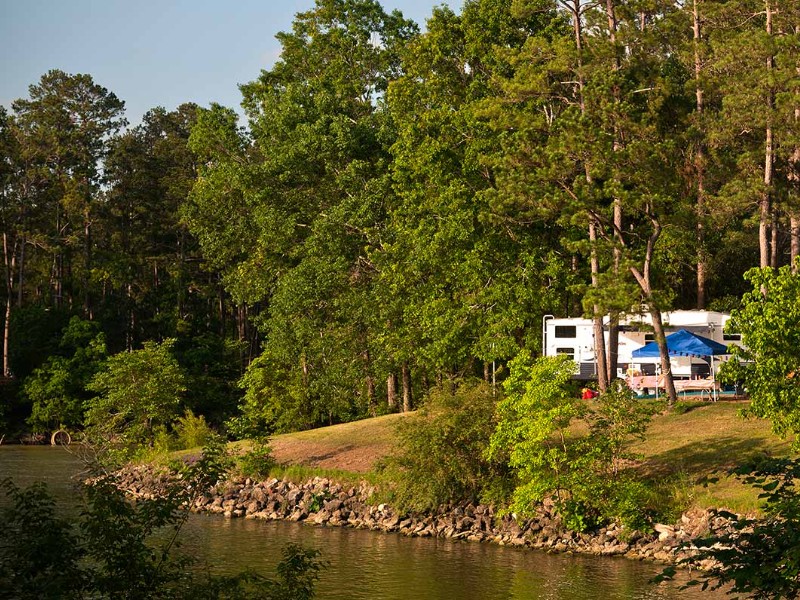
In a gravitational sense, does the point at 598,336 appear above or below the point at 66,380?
above

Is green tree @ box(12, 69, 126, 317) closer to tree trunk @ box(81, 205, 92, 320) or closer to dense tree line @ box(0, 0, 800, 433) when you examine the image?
tree trunk @ box(81, 205, 92, 320)

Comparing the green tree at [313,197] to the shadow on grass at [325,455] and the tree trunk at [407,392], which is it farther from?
the shadow on grass at [325,455]

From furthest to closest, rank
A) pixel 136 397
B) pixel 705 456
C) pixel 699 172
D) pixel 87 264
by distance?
pixel 87 264, pixel 136 397, pixel 699 172, pixel 705 456

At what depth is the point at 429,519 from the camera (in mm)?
29641

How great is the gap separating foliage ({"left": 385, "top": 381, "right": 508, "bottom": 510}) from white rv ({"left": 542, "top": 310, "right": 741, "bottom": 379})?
9049 millimetres

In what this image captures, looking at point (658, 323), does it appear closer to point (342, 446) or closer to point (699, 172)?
point (699, 172)

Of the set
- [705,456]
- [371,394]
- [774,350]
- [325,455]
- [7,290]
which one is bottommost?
[325,455]

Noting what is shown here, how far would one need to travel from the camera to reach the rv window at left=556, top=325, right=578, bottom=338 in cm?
3941

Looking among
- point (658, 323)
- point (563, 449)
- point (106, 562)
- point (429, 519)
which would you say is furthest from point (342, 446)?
point (106, 562)

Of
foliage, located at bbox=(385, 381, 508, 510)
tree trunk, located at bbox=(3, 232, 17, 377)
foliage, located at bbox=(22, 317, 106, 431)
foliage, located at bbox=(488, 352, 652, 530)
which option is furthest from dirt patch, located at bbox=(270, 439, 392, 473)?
tree trunk, located at bbox=(3, 232, 17, 377)

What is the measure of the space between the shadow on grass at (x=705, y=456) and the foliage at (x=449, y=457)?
4289 mm

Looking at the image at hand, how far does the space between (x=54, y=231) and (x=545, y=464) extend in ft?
176

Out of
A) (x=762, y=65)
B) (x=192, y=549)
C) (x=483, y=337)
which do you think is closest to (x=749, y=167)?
(x=762, y=65)

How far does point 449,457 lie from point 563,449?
10.7ft
